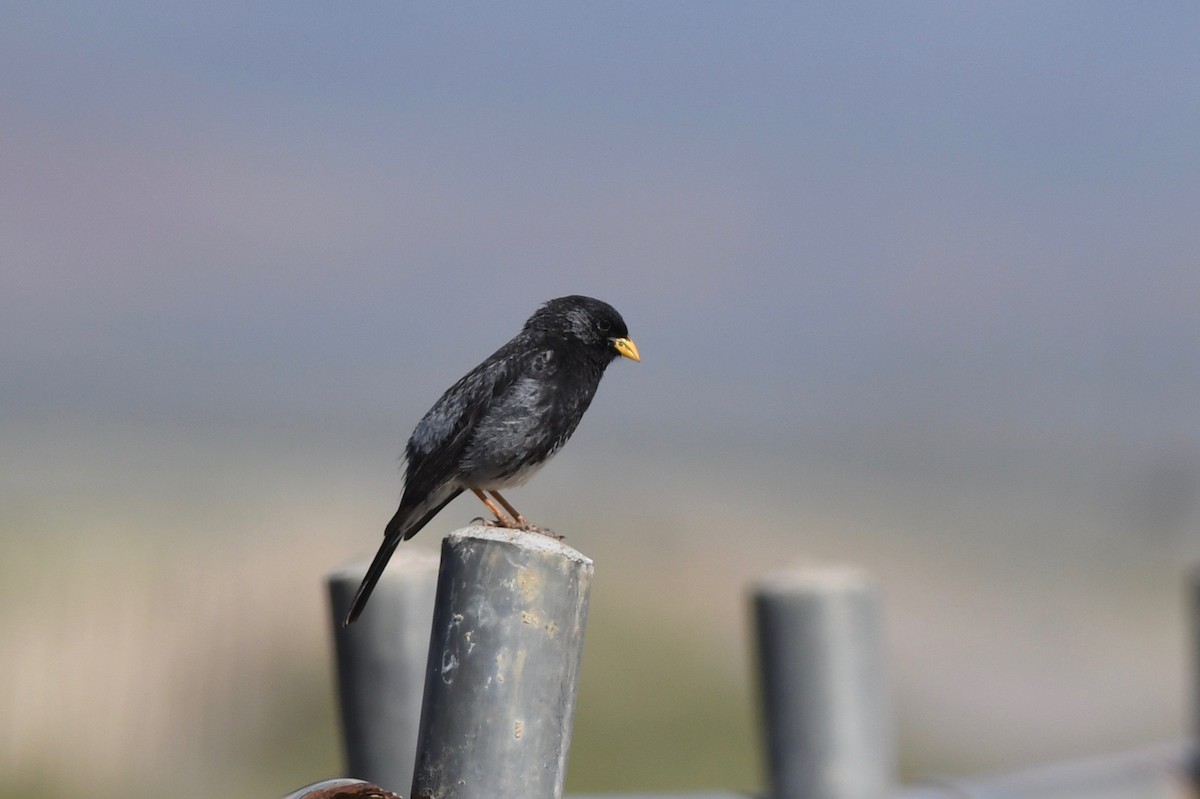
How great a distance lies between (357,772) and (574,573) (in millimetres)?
1228

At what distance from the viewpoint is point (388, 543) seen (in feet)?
12.9

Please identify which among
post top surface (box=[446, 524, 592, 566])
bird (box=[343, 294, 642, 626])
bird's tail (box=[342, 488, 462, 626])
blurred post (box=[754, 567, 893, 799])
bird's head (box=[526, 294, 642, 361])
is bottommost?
blurred post (box=[754, 567, 893, 799])

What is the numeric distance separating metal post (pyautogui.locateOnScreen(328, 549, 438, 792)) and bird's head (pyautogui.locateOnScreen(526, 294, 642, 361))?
1.71m

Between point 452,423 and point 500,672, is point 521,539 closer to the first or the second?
point 500,672

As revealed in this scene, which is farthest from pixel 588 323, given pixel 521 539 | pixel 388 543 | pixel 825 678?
pixel 521 539

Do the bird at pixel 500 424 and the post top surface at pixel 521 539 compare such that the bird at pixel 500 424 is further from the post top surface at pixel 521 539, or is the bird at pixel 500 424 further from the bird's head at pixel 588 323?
the post top surface at pixel 521 539

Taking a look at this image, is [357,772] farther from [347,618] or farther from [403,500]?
[403,500]

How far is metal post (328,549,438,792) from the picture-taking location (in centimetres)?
360

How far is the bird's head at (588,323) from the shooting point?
5.21 metres

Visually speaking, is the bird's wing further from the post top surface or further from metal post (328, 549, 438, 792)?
the post top surface

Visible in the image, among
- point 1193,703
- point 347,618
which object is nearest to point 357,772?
point 347,618

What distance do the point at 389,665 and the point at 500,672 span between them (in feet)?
2.89

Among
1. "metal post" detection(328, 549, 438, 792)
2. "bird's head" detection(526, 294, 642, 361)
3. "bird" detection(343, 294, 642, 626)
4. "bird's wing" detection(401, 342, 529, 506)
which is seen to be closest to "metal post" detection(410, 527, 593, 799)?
"metal post" detection(328, 549, 438, 792)

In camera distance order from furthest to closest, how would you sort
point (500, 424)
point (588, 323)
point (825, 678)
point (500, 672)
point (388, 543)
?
point (588, 323) < point (500, 424) < point (388, 543) < point (825, 678) < point (500, 672)
